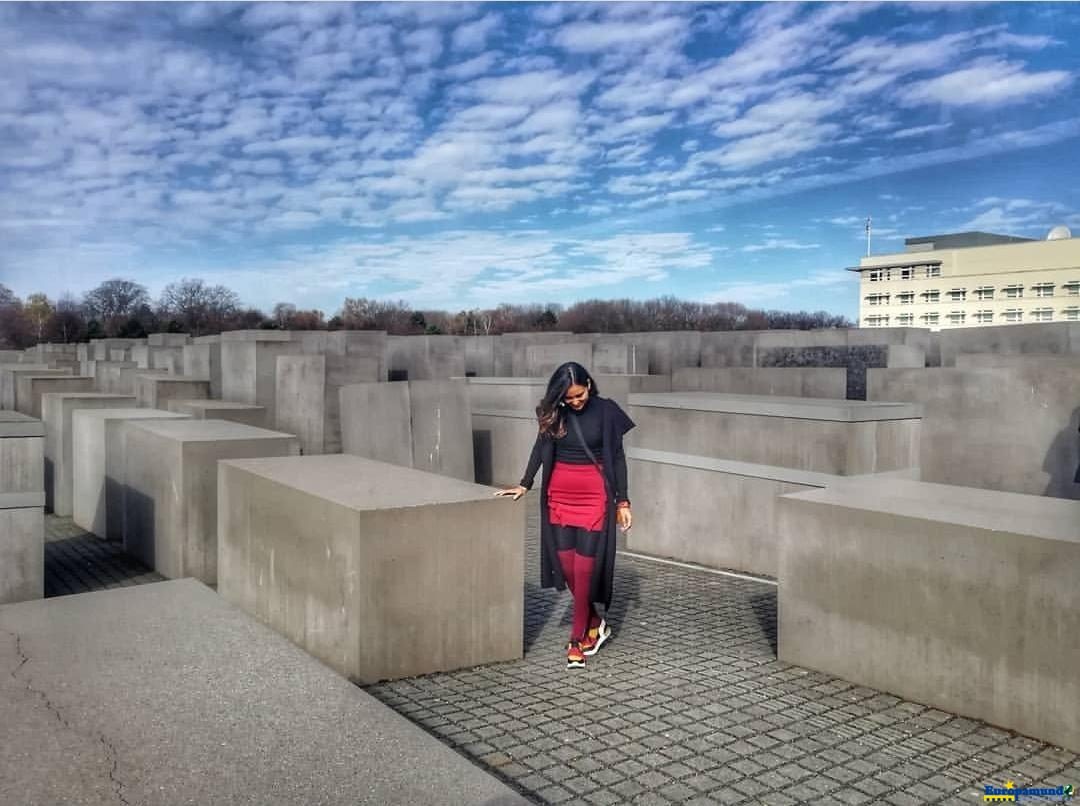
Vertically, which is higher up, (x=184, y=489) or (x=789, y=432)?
(x=789, y=432)

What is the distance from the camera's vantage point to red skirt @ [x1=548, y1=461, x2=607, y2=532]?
5.64 meters

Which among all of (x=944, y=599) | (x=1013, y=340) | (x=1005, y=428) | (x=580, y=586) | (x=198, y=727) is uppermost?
(x=1013, y=340)

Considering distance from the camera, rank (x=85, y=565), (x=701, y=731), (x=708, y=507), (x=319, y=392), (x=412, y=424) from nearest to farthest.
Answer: (x=701, y=731), (x=708, y=507), (x=85, y=565), (x=412, y=424), (x=319, y=392)

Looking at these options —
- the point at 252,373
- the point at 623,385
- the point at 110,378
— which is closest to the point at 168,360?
the point at 110,378

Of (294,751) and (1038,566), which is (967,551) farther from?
(294,751)

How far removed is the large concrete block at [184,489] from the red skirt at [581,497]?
3643mm

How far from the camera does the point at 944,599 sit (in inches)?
193

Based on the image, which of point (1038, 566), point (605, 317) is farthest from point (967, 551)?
point (605, 317)

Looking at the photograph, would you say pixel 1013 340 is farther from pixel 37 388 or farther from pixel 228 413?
pixel 37 388

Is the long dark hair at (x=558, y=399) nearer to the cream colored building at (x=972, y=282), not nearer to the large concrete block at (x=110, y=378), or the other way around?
the large concrete block at (x=110, y=378)

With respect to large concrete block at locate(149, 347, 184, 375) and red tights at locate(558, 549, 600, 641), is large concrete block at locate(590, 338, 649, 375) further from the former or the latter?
red tights at locate(558, 549, 600, 641)

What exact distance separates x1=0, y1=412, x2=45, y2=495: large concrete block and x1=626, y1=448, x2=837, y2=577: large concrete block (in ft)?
17.1

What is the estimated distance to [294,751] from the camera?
3664 mm

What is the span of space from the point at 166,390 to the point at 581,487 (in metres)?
9.64
